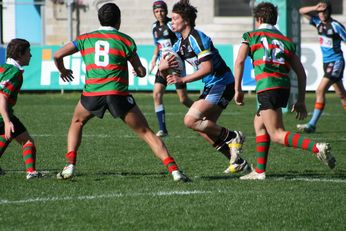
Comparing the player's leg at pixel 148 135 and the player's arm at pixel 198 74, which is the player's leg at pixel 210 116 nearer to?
the player's arm at pixel 198 74

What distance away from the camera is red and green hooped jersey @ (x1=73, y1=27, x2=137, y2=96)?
854cm

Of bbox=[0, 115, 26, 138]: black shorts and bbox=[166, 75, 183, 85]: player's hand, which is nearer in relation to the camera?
bbox=[166, 75, 183, 85]: player's hand

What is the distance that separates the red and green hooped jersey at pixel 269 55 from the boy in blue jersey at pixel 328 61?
6039mm

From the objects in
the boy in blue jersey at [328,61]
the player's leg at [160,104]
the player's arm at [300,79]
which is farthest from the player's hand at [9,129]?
the boy in blue jersey at [328,61]

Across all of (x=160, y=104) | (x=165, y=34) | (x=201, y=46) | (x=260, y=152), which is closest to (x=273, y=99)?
(x=260, y=152)

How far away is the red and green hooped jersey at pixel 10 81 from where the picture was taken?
8836 millimetres

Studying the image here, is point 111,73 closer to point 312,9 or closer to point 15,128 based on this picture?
point 15,128

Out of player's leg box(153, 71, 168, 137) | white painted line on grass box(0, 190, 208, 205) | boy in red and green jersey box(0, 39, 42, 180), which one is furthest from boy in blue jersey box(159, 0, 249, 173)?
player's leg box(153, 71, 168, 137)

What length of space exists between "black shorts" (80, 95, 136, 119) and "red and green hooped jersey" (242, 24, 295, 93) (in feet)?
4.45

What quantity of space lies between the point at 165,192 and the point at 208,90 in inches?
71.5

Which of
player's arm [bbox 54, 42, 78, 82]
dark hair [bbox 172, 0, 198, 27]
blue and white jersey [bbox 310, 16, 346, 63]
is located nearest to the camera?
player's arm [bbox 54, 42, 78, 82]

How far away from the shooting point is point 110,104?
8523mm

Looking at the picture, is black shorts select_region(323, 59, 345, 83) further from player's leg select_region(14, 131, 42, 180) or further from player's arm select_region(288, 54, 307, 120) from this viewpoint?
player's leg select_region(14, 131, 42, 180)

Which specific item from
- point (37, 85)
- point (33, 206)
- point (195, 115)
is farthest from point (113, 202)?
point (37, 85)
